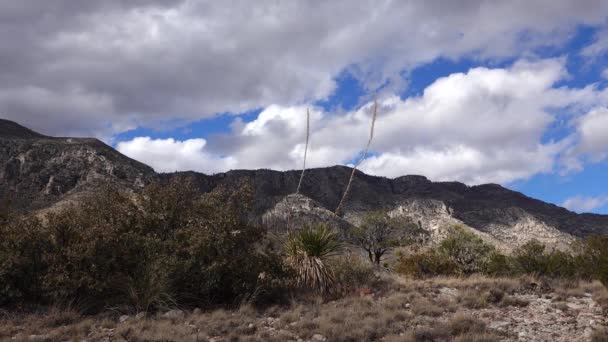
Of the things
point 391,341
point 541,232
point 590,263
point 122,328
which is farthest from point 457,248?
point 541,232

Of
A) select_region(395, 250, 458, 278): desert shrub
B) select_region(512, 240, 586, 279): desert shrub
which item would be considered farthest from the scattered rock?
select_region(395, 250, 458, 278): desert shrub

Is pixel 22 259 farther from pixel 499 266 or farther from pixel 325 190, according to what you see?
pixel 325 190

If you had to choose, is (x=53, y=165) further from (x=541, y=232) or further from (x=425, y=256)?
(x=541, y=232)

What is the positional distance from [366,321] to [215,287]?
15.2 ft

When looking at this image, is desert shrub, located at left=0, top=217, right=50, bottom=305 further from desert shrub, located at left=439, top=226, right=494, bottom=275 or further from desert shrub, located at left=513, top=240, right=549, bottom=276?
desert shrub, located at left=439, top=226, right=494, bottom=275

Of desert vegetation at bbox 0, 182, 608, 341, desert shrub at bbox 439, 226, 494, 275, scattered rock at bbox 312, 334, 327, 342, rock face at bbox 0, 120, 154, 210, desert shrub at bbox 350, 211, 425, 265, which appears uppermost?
rock face at bbox 0, 120, 154, 210

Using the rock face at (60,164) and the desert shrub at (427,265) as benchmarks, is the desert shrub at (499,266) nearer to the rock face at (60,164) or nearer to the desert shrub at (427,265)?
the desert shrub at (427,265)

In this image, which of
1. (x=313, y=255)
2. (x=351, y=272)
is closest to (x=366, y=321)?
(x=313, y=255)

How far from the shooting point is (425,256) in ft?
97.5

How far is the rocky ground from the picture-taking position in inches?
425

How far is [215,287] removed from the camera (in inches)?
564

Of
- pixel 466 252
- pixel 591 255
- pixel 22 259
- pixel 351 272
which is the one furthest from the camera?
pixel 466 252

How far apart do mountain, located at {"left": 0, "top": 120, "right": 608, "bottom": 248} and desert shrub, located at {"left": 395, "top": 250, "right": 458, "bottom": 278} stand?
7.54 m

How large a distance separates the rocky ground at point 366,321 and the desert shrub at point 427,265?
1268 centimetres
